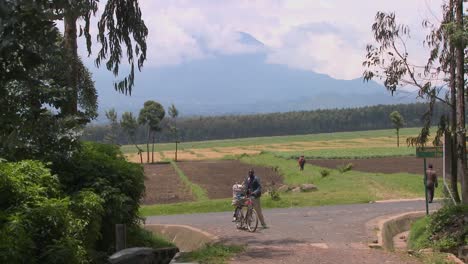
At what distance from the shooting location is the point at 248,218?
52.6ft

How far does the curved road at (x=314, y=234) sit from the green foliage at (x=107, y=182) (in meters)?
2.21

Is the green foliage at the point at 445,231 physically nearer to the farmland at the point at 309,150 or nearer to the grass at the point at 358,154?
the grass at the point at 358,154

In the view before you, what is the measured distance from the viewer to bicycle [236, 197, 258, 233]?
52.1 feet

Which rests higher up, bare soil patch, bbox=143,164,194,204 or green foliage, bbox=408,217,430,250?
green foliage, bbox=408,217,430,250

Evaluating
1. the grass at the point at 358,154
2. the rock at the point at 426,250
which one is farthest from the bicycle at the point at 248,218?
the grass at the point at 358,154

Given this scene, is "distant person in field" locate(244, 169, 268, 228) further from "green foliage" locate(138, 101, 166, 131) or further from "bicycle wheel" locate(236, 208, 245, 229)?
"green foliage" locate(138, 101, 166, 131)

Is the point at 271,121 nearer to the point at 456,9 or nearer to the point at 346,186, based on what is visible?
the point at 346,186

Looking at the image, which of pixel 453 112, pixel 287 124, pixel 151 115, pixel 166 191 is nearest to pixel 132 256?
pixel 453 112

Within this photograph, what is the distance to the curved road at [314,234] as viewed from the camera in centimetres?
1106

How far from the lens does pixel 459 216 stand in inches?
515

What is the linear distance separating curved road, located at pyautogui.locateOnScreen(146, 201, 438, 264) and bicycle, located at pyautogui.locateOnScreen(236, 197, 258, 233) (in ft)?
0.84

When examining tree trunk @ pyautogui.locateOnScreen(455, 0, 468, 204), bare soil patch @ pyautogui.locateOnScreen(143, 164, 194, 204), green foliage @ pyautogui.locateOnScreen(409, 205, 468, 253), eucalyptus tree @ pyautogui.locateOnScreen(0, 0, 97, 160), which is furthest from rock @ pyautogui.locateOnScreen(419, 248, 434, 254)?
bare soil patch @ pyautogui.locateOnScreen(143, 164, 194, 204)

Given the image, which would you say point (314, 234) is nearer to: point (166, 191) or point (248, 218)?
point (248, 218)

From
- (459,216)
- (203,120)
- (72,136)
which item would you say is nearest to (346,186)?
(459,216)
